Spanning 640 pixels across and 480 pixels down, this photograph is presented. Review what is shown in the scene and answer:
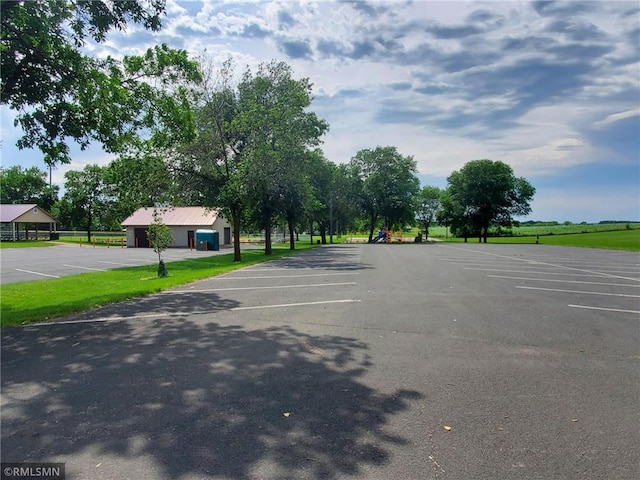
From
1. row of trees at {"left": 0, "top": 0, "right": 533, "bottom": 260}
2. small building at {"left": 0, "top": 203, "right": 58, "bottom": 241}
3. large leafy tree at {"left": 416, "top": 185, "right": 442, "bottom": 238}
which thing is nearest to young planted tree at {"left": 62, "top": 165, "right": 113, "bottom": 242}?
row of trees at {"left": 0, "top": 0, "right": 533, "bottom": 260}

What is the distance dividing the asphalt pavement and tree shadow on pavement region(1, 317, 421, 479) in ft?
0.05

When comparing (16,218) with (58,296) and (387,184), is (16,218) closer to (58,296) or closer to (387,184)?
(387,184)

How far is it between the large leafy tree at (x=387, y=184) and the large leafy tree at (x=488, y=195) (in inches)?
306

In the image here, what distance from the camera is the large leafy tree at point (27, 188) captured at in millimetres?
70875

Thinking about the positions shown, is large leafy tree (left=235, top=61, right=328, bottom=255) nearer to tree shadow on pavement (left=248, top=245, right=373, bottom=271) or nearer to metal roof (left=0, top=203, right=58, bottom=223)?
tree shadow on pavement (left=248, top=245, right=373, bottom=271)

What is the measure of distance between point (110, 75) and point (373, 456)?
9660mm

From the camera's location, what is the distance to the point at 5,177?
70875 millimetres

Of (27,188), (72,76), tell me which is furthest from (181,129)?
(27,188)

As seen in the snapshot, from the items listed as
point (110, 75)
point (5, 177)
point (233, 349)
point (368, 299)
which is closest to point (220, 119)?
point (110, 75)

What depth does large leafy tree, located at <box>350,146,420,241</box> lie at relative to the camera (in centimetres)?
5881

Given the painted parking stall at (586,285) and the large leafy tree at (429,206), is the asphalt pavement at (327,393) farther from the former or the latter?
the large leafy tree at (429,206)

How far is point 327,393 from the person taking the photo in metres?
4.04

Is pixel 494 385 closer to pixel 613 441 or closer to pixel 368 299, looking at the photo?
pixel 613 441

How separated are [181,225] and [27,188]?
4830 centimetres
